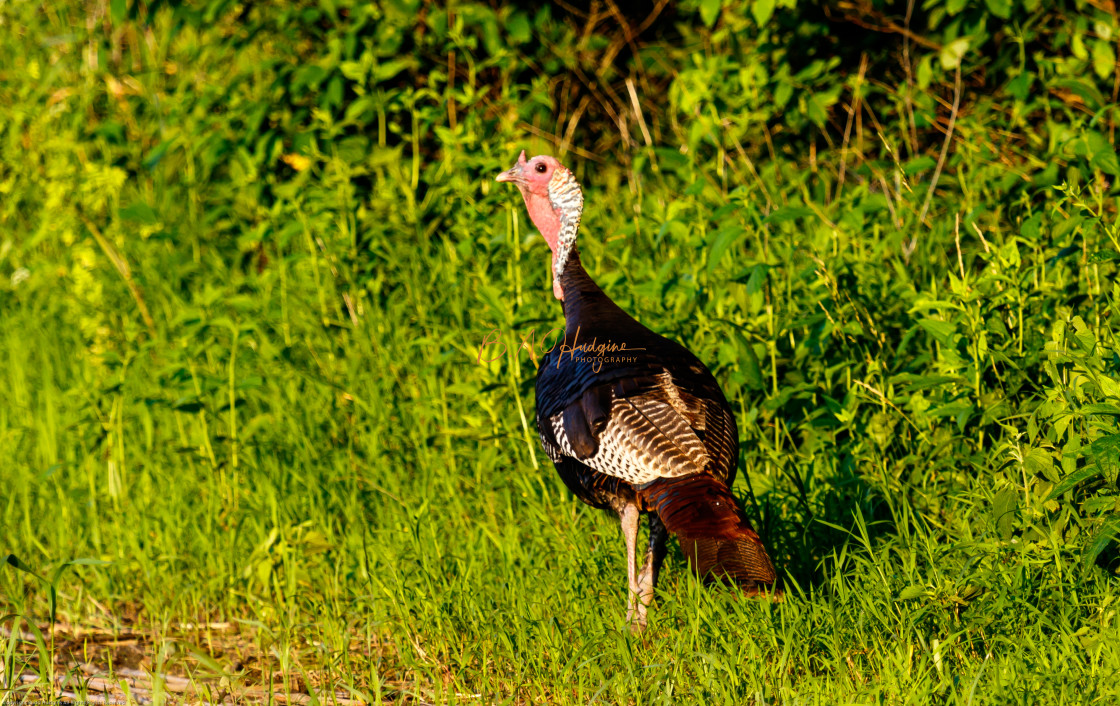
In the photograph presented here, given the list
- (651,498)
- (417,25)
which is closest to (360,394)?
(651,498)

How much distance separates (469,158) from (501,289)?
0.57 metres

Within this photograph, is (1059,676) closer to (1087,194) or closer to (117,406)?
(1087,194)

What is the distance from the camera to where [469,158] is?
4668mm

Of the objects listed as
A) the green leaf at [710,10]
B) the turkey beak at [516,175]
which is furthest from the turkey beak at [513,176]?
the green leaf at [710,10]

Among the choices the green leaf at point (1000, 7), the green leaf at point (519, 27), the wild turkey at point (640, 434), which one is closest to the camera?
the wild turkey at point (640, 434)

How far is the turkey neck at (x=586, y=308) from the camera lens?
3.69 meters

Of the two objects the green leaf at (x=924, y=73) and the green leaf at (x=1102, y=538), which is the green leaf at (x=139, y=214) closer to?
the green leaf at (x=924, y=73)

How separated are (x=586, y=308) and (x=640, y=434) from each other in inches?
25.1

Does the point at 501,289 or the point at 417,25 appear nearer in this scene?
the point at 501,289

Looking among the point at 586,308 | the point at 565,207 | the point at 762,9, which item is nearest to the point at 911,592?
the point at 586,308

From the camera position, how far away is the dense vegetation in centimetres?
327

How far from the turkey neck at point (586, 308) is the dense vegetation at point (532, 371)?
16.7 inches

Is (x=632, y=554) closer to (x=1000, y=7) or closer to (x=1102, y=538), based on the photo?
(x=1102, y=538)

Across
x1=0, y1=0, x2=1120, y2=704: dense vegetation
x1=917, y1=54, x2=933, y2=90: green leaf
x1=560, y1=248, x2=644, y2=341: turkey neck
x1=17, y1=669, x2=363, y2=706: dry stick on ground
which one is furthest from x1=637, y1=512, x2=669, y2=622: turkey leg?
x1=917, y1=54, x2=933, y2=90: green leaf
